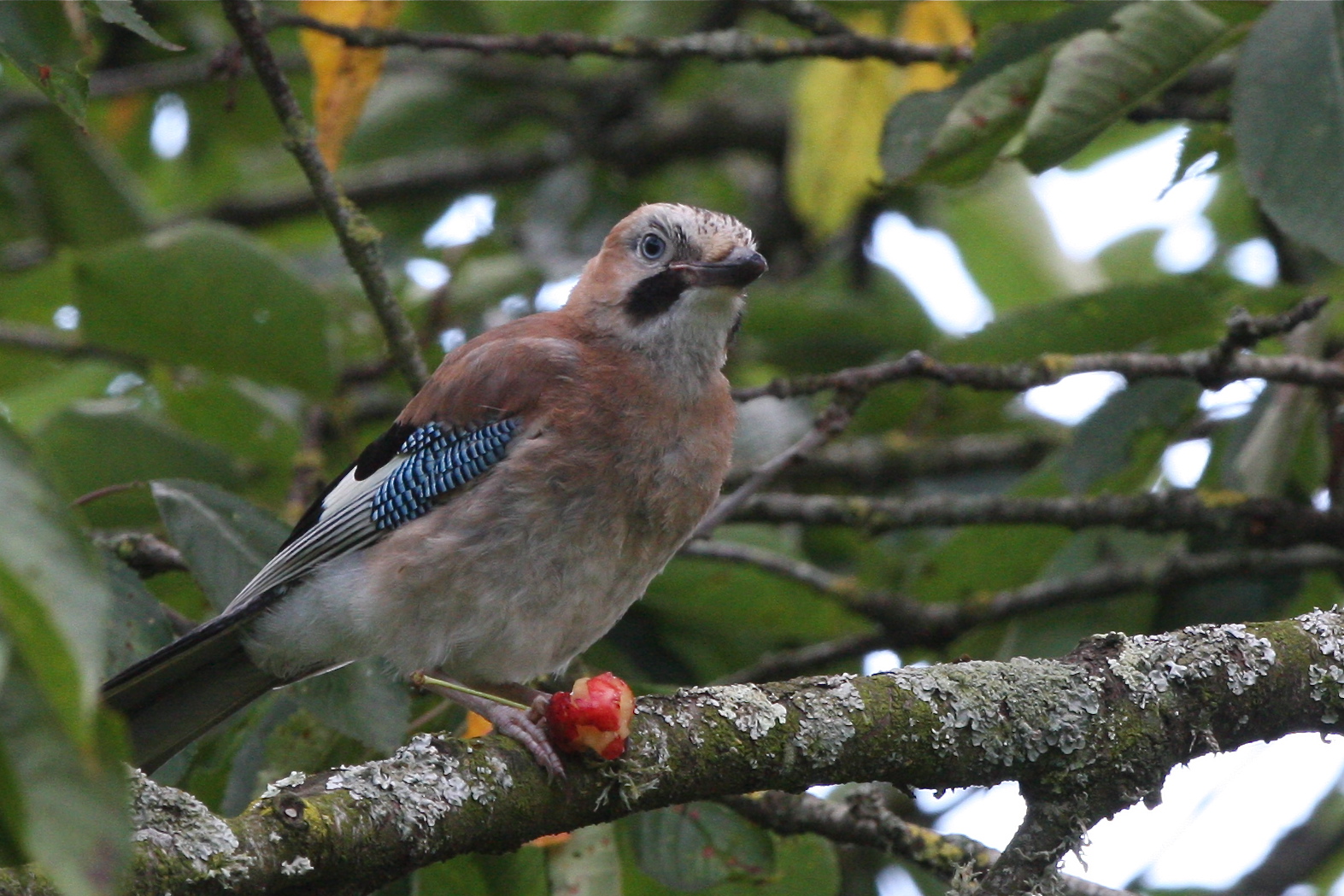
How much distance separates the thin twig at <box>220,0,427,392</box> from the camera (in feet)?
10.5

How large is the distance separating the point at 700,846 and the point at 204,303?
2.30 metres

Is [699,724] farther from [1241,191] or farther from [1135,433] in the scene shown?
[1241,191]

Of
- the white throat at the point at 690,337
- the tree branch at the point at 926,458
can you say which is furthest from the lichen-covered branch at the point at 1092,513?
the tree branch at the point at 926,458

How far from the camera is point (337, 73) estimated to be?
11.9 ft

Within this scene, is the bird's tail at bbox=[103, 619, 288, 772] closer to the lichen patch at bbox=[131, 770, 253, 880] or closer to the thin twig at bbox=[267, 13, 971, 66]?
the lichen patch at bbox=[131, 770, 253, 880]

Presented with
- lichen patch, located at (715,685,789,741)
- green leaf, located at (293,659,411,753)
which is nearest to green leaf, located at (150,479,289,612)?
green leaf, located at (293,659,411,753)

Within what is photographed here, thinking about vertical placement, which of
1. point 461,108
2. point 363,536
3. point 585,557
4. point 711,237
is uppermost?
point 461,108

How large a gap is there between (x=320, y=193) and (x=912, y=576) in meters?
2.22

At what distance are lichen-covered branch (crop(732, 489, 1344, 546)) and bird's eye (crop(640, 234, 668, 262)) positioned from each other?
0.74 metres

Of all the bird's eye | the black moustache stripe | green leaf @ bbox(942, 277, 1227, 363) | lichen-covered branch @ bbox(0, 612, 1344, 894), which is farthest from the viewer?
green leaf @ bbox(942, 277, 1227, 363)

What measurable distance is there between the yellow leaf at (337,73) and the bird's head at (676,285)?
823mm

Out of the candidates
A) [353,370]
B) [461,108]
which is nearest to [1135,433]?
[353,370]

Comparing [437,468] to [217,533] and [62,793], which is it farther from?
[62,793]

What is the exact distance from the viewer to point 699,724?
92.6 inches
